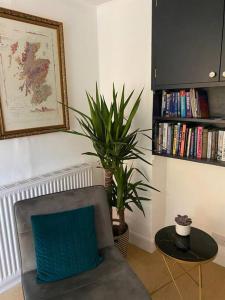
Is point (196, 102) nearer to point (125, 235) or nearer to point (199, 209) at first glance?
point (199, 209)

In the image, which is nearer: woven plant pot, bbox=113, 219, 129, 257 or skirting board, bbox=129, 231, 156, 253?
woven plant pot, bbox=113, 219, 129, 257

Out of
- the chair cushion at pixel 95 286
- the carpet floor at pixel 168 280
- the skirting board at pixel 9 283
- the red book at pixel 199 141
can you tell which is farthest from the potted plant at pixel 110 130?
the skirting board at pixel 9 283

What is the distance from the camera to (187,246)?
1465 millimetres

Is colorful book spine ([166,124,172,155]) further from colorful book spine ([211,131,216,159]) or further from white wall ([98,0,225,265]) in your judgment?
colorful book spine ([211,131,216,159])

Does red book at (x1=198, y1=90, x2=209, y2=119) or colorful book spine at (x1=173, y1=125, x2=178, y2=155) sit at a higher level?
red book at (x1=198, y1=90, x2=209, y2=119)

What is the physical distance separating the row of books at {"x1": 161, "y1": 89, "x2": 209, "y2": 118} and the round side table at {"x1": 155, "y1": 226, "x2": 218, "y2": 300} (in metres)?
0.85

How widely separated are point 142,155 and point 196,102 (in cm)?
65

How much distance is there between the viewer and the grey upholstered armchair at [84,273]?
4.03 feet

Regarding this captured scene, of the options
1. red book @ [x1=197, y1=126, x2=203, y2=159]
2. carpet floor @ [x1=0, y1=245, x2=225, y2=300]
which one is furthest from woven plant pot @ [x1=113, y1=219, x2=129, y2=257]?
red book @ [x1=197, y1=126, x2=203, y2=159]

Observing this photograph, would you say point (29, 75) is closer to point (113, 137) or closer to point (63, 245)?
point (113, 137)

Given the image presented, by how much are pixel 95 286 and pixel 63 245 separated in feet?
0.92

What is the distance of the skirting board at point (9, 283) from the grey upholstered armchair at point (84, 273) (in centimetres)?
52

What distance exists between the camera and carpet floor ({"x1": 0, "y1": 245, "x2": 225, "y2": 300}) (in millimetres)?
1737

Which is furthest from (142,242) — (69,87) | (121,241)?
(69,87)
